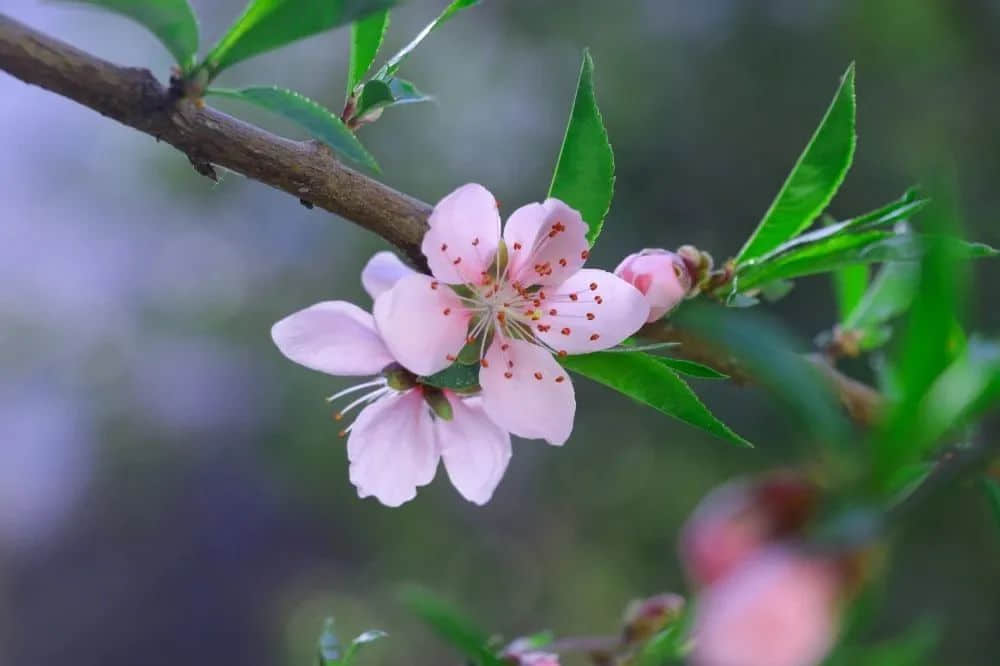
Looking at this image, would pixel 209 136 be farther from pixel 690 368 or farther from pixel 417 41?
pixel 690 368

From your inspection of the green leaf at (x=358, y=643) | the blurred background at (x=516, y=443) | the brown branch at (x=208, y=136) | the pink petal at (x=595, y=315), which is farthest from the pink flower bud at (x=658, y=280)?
the blurred background at (x=516, y=443)

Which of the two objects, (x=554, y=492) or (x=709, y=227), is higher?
(x=709, y=227)

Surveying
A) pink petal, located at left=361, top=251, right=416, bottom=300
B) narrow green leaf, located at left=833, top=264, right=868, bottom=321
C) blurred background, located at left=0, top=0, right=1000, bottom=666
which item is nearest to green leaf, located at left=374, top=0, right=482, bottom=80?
pink petal, located at left=361, top=251, right=416, bottom=300

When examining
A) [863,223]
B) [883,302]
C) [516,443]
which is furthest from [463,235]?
[516,443]

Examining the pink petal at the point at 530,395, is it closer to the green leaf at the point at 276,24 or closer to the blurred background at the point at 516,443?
the green leaf at the point at 276,24

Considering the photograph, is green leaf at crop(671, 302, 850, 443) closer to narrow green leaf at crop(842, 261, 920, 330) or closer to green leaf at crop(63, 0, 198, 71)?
green leaf at crop(63, 0, 198, 71)

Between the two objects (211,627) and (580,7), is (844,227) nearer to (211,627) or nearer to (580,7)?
(580,7)

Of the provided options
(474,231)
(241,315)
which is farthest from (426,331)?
(241,315)
